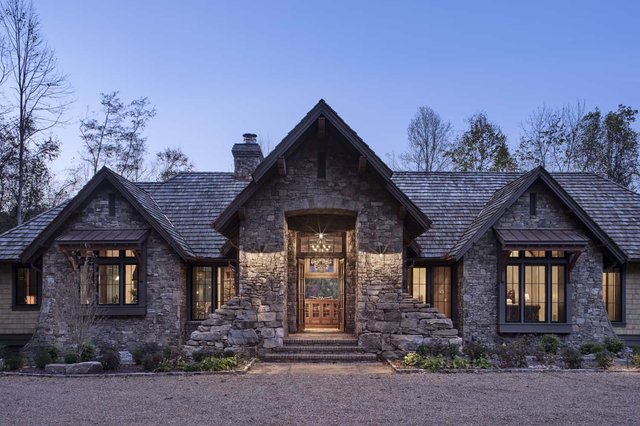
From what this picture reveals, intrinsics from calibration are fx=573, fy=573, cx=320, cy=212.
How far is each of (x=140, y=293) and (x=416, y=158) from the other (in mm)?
23520

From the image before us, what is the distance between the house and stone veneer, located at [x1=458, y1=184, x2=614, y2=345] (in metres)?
0.04

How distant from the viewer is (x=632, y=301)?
1778cm

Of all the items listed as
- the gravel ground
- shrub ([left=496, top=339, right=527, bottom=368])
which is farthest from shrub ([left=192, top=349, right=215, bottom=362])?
shrub ([left=496, top=339, right=527, bottom=368])

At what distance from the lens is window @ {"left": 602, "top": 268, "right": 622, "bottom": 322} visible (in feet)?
58.4

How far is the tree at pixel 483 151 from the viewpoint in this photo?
3234 centimetres

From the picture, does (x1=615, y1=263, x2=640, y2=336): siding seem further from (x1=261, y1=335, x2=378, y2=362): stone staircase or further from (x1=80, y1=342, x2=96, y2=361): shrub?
(x1=80, y1=342, x2=96, y2=361): shrub

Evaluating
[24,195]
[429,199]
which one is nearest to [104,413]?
[429,199]

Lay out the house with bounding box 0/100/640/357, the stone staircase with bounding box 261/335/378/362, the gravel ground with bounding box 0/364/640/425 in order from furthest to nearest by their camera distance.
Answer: the house with bounding box 0/100/640/357 → the stone staircase with bounding box 261/335/378/362 → the gravel ground with bounding box 0/364/640/425

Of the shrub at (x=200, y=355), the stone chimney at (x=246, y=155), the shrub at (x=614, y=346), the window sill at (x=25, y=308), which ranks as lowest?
the shrub at (x=614, y=346)

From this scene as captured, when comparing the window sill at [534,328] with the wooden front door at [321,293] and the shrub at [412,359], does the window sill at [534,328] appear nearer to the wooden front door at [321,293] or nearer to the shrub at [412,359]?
the shrub at [412,359]

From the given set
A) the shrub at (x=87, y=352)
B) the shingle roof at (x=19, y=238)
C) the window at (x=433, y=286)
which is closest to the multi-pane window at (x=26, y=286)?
the shingle roof at (x=19, y=238)

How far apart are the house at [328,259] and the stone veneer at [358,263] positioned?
32 mm

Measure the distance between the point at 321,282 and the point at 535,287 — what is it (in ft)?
21.8

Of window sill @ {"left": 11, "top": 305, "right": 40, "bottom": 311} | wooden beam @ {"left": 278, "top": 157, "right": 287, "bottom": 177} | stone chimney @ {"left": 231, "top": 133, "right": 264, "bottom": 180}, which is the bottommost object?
window sill @ {"left": 11, "top": 305, "right": 40, "bottom": 311}
